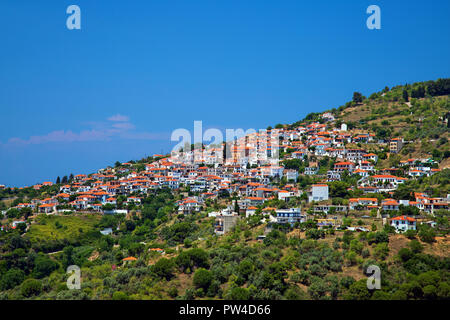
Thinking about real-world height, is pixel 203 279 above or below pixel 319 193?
below

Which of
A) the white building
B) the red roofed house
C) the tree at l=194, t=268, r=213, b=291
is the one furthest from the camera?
the white building

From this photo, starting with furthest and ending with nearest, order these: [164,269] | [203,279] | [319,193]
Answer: [319,193], [164,269], [203,279]

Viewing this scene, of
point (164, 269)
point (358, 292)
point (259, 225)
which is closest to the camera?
point (358, 292)

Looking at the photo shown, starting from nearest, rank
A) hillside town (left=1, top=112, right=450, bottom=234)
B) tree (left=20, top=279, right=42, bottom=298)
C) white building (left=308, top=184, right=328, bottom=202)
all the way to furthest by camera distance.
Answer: tree (left=20, top=279, right=42, bottom=298)
hillside town (left=1, top=112, right=450, bottom=234)
white building (left=308, top=184, right=328, bottom=202)
